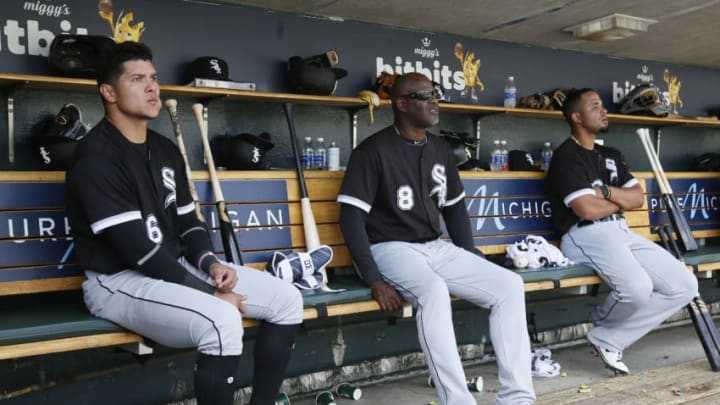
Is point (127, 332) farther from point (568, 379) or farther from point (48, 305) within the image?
point (568, 379)

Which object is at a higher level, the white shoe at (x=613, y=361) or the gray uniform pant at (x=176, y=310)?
the gray uniform pant at (x=176, y=310)

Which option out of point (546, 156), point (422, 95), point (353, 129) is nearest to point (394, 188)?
point (422, 95)

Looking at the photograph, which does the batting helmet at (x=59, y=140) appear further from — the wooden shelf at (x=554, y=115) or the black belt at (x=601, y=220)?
the black belt at (x=601, y=220)

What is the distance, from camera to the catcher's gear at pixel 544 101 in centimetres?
462

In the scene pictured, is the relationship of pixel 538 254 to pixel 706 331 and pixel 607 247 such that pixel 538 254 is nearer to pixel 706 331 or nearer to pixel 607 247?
pixel 607 247

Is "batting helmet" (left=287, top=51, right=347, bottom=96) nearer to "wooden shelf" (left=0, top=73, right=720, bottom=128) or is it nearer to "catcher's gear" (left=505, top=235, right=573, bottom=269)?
"wooden shelf" (left=0, top=73, right=720, bottom=128)

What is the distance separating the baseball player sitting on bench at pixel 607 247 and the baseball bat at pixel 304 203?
1.31 m

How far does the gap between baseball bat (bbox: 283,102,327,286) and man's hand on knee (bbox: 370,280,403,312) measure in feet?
1.57

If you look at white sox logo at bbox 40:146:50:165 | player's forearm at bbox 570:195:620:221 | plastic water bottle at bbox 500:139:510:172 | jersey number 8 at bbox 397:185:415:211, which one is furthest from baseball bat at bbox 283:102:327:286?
plastic water bottle at bbox 500:139:510:172

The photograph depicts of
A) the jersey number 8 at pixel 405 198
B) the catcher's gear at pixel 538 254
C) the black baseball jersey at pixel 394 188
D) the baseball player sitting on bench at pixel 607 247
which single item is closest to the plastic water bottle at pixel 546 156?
the baseball player sitting on bench at pixel 607 247

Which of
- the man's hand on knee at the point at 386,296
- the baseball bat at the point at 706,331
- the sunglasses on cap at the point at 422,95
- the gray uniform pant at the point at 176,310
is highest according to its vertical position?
the sunglasses on cap at the point at 422,95

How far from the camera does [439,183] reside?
11.3 ft

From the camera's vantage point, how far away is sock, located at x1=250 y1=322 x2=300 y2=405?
8.52 feet

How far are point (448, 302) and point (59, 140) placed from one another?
1.60 meters
